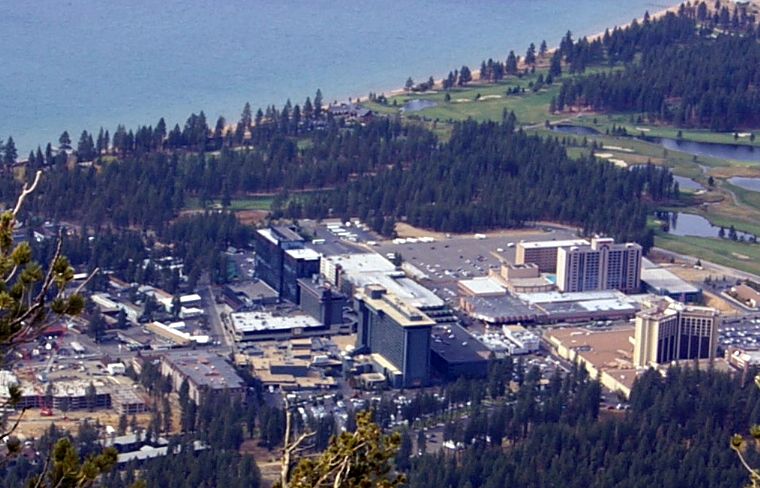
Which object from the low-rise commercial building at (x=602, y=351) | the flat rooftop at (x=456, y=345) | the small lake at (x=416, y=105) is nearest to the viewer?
the low-rise commercial building at (x=602, y=351)

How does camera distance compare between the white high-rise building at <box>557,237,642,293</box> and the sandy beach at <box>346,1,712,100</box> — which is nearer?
the white high-rise building at <box>557,237,642,293</box>

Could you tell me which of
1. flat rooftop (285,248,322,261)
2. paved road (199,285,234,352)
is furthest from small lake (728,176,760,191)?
paved road (199,285,234,352)

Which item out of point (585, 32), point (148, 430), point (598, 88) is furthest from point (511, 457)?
point (585, 32)

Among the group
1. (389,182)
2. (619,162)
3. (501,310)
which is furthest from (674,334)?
(619,162)

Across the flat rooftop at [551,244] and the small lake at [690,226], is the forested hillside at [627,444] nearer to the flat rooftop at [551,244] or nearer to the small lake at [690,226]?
the flat rooftop at [551,244]

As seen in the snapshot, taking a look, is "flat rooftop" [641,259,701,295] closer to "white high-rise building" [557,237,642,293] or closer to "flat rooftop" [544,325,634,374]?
"white high-rise building" [557,237,642,293]

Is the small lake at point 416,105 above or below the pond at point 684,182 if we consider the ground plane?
above

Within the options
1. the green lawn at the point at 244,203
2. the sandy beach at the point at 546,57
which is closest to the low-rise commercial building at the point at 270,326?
the green lawn at the point at 244,203

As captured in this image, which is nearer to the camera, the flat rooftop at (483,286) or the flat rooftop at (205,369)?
the flat rooftop at (205,369)
